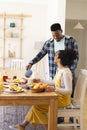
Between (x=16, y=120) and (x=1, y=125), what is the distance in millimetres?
310

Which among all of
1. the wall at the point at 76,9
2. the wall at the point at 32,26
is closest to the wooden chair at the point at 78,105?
the wall at the point at 32,26

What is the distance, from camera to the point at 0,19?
624 centimetres

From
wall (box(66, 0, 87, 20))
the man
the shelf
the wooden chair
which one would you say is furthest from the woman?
wall (box(66, 0, 87, 20))

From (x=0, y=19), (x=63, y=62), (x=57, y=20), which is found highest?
(x=0, y=19)

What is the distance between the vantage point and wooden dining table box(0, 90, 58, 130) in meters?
2.26

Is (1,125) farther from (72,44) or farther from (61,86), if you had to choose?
(72,44)

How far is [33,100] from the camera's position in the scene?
7.55 ft

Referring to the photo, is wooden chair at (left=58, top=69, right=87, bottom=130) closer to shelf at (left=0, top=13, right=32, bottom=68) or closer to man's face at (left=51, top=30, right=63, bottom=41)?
man's face at (left=51, top=30, right=63, bottom=41)

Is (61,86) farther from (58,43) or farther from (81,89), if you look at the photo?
(58,43)

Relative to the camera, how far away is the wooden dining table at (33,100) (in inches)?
89.0

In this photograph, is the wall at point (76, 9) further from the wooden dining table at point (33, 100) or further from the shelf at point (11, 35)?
the wooden dining table at point (33, 100)

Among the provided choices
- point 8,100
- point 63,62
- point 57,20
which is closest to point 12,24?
point 57,20

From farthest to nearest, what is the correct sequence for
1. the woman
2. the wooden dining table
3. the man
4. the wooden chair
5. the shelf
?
the shelf
the man
the wooden chair
the woman
the wooden dining table

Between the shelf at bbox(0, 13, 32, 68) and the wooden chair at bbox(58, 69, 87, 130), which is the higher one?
the shelf at bbox(0, 13, 32, 68)
